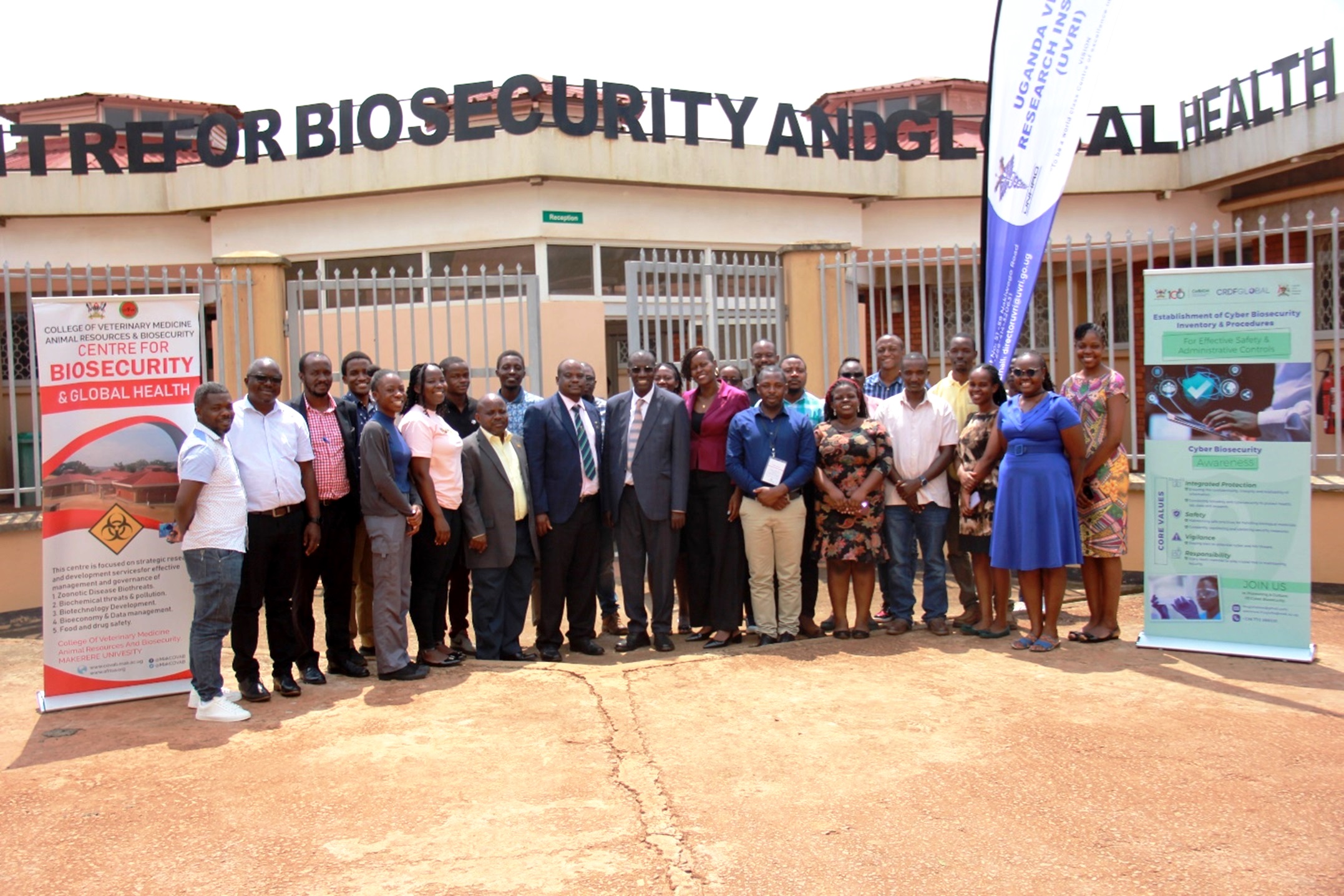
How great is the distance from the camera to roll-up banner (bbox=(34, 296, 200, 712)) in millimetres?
5402

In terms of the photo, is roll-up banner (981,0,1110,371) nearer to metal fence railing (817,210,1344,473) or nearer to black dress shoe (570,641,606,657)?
metal fence railing (817,210,1344,473)

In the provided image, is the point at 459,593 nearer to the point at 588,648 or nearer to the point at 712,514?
the point at 588,648

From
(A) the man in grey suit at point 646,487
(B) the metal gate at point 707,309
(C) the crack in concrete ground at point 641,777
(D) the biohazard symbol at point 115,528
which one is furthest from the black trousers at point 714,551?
(D) the biohazard symbol at point 115,528

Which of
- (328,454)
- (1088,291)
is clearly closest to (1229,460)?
(1088,291)

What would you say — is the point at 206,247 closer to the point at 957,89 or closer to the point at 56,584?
the point at 56,584

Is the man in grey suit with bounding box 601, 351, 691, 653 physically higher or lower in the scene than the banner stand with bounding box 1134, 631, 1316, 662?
higher

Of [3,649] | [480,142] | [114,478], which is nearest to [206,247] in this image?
[480,142]

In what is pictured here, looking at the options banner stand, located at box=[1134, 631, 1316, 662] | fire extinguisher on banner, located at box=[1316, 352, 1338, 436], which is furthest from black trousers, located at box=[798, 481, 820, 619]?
fire extinguisher on banner, located at box=[1316, 352, 1338, 436]

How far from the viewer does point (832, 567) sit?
256 inches

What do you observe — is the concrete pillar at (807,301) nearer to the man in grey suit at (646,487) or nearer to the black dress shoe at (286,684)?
the man in grey suit at (646,487)

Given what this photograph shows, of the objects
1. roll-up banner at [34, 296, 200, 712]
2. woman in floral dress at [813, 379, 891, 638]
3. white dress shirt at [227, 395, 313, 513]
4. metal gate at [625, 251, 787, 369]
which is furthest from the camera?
metal gate at [625, 251, 787, 369]

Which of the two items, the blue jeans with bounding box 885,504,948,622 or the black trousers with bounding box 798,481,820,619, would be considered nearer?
the black trousers with bounding box 798,481,820,619

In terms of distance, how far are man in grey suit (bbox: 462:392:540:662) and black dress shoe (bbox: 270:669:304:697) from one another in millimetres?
999

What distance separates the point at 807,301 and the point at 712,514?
3.60 metres
